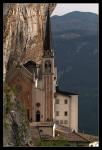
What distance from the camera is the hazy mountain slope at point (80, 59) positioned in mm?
81812

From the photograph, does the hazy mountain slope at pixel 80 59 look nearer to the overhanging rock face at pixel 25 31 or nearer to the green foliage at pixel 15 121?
the overhanging rock face at pixel 25 31

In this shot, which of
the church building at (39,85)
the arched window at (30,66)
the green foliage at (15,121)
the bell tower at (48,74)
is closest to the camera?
the green foliage at (15,121)

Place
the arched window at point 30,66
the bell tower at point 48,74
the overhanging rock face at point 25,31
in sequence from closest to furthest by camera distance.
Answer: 1. the overhanging rock face at point 25,31
2. the bell tower at point 48,74
3. the arched window at point 30,66

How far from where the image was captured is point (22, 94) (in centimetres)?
5591

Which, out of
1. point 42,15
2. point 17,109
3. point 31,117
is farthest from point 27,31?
point 17,109

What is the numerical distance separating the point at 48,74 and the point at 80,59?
44.2 metres

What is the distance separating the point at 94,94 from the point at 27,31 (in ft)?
112

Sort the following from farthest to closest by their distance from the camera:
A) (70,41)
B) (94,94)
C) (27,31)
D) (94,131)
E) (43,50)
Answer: (70,41) → (94,94) → (94,131) → (43,50) → (27,31)

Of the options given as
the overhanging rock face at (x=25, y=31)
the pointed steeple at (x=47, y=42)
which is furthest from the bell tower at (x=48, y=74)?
the overhanging rock face at (x=25, y=31)

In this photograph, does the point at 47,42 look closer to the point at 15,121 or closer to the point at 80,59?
the point at 15,121

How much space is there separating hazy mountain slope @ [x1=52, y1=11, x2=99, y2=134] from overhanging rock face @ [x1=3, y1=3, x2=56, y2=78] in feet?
65.8

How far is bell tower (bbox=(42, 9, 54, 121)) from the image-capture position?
5531 centimetres

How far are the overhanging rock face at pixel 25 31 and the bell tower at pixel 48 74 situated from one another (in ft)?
2.28

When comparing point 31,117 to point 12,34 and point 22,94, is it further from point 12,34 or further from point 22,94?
point 12,34
